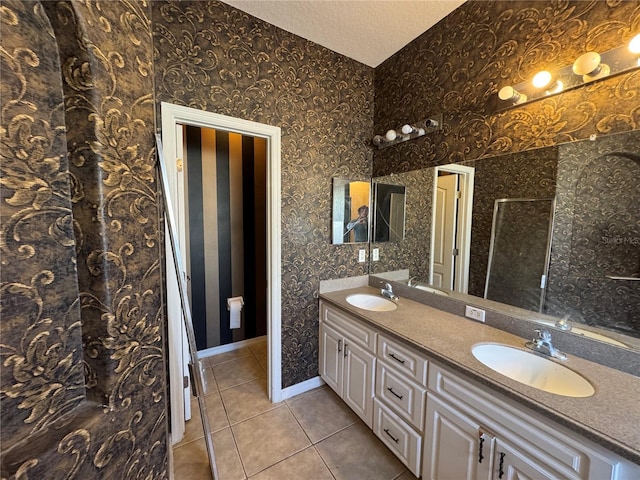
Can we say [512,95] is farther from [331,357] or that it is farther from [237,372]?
[237,372]

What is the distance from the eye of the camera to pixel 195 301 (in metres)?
2.61

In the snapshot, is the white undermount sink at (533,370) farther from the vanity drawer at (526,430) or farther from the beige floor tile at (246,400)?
the beige floor tile at (246,400)

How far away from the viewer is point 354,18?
5.57 ft

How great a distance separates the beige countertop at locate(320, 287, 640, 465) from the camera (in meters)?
0.76

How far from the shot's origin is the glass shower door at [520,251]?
1.34m


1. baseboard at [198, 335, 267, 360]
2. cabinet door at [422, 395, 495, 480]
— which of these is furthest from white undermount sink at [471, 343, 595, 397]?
baseboard at [198, 335, 267, 360]

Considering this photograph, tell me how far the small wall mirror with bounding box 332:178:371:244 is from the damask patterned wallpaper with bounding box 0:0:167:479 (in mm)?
1556

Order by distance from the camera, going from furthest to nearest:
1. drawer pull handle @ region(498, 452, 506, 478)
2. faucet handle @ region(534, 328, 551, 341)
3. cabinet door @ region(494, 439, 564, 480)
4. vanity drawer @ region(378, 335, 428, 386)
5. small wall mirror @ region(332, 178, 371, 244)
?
small wall mirror @ region(332, 178, 371, 244), vanity drawer @ region(378, 335, 428, 386), faucet handle @ region(534, 328, 551, 341), drawer pull handle @ region(498, 452, 506, 478), cabinet door @ region(494, 439, 564, 480)

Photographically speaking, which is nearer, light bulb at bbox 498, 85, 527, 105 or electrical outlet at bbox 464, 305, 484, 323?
light bulb at bbox 498, 85, 527, 105

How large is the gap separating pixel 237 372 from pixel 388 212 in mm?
2131

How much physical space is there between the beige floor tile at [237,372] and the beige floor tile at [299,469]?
2.98ft

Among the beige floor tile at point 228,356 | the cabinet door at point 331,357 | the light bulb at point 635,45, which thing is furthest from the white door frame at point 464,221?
the beige floor tile at point 228,356

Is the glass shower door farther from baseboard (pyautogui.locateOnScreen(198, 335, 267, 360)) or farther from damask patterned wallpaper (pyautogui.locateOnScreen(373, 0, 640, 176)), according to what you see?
baseboard (pyautogui.locateOnScreen(198, 335, 267, 360))

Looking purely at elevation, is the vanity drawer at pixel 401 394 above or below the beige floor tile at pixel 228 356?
above
